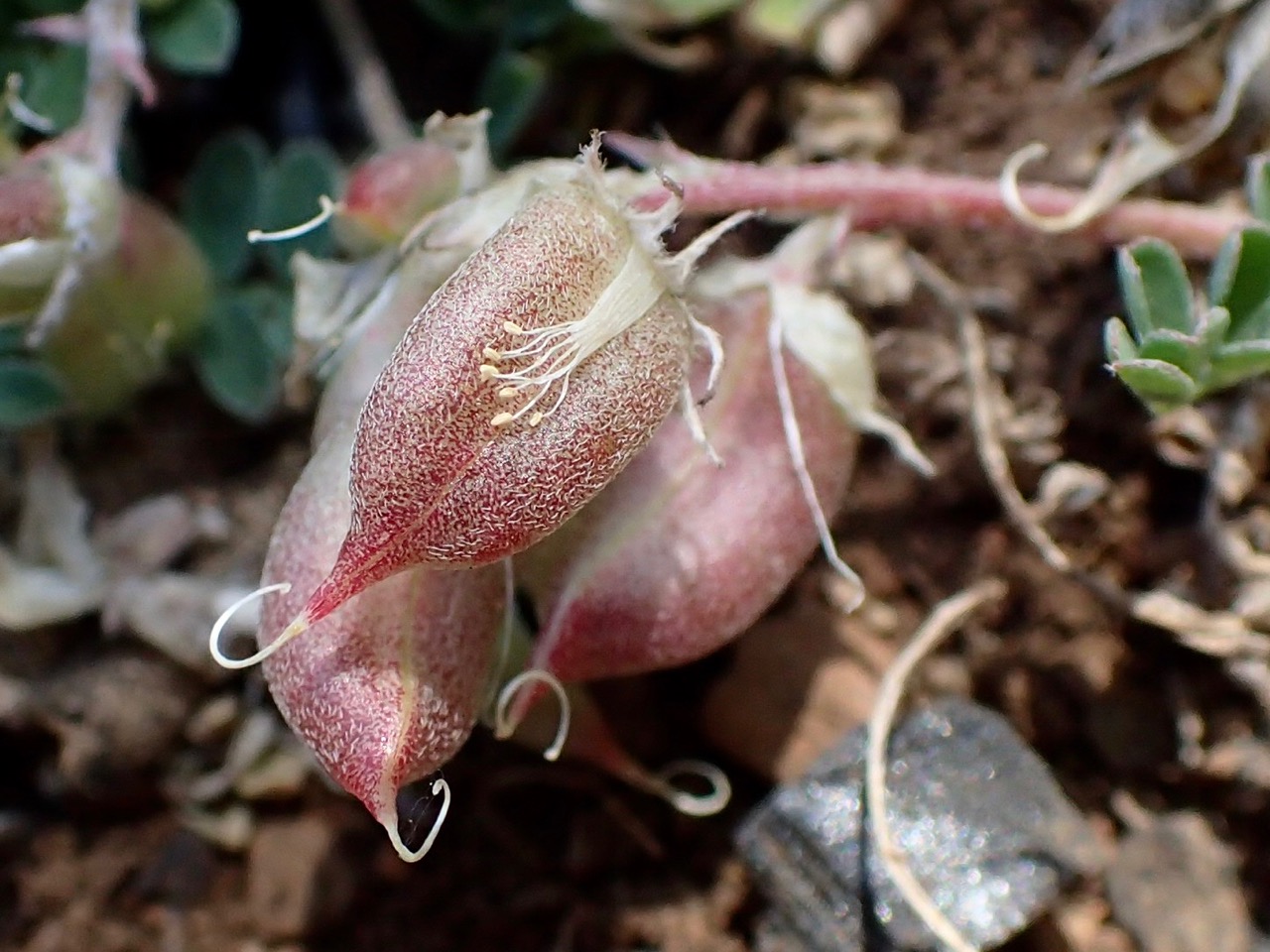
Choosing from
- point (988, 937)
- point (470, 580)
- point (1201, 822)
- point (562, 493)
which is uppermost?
point (562, 493)

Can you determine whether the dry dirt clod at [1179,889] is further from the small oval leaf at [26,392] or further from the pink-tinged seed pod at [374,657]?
the small oval leaf at [26,392]

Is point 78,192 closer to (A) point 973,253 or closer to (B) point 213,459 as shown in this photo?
(B) point 213,459

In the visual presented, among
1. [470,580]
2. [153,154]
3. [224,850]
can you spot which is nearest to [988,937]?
[470,580]

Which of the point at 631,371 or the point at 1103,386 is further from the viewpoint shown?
the point at 1103,386

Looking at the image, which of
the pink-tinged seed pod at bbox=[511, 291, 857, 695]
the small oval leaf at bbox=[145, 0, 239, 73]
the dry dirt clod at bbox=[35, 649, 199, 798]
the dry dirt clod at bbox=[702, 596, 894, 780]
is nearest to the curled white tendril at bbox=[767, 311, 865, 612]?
the pink-tinged seed pod at bbox=[511, 291, 857, 695]

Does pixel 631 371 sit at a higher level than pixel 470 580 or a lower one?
higher

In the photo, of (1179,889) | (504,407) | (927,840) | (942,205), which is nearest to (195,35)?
(504,407)
